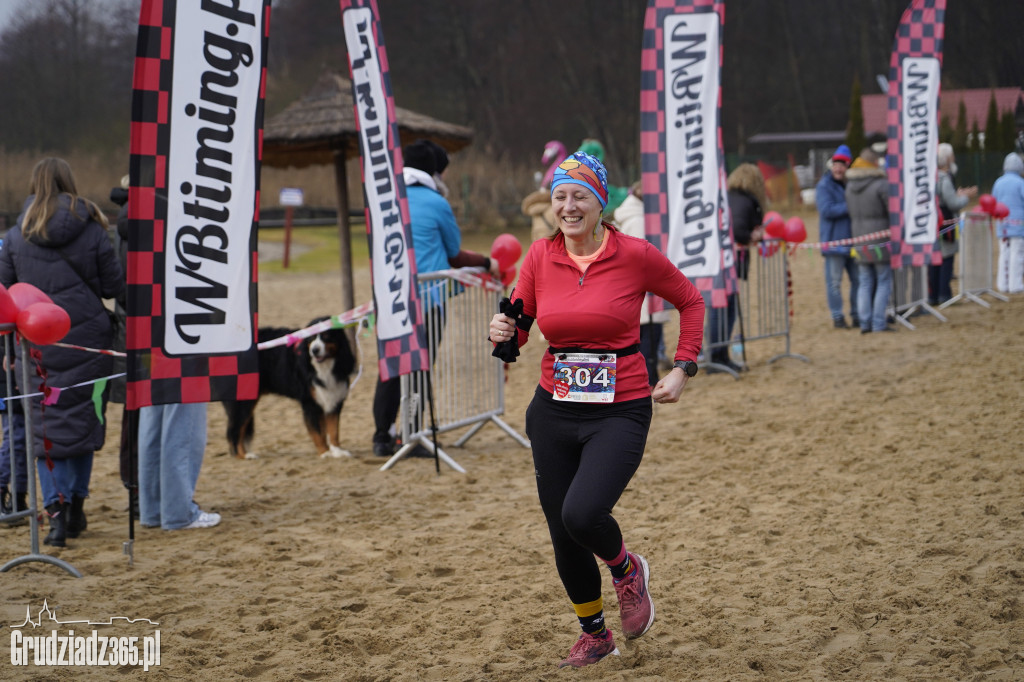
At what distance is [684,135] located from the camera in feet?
26.5

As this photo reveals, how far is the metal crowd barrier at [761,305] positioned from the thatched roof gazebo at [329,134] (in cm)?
374

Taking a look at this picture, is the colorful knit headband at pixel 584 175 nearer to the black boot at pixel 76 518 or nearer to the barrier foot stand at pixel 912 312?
the black boot at pixel 76 518

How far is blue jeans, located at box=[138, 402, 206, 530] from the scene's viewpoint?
18.2ft

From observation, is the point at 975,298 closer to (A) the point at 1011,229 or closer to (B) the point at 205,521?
(A) the point at 1011,229

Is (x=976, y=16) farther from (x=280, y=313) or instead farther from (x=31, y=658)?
(x=31, y=658)

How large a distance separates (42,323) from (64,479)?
1.06 m

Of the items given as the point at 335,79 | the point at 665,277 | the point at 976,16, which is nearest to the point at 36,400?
the point at 665,277

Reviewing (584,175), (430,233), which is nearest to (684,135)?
(430,233)

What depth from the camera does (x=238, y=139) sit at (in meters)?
4.77

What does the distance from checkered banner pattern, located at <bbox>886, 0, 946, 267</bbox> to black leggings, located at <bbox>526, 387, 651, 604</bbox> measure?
8.20 metres

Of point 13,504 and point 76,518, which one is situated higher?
point 13,504

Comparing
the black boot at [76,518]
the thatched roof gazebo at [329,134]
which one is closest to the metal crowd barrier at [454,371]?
the black boot at [76,518]

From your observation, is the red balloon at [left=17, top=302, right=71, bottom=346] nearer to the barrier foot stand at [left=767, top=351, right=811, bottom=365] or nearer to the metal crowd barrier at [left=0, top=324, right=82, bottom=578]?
the metal crowd barrier at [left=0, top=324, right=82, bottom=578]

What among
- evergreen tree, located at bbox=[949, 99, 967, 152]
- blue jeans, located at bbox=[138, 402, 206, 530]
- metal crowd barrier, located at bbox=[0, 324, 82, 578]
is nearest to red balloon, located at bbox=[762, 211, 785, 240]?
blue jeans, located at bbox=[138, 402, 206, 530]
